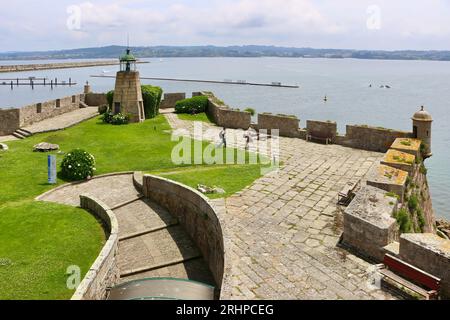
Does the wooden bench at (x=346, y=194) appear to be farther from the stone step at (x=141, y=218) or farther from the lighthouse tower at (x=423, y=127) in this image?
the lighthouse tower at (x=423, y=127)

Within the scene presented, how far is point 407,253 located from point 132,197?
1053 centimetres

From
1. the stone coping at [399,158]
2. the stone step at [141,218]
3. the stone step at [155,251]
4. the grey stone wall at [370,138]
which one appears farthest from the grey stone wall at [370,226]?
the grey stone wall at [370,138]

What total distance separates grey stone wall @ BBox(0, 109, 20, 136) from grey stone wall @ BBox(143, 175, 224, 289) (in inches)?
632

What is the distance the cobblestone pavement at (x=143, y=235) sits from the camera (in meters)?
12.0

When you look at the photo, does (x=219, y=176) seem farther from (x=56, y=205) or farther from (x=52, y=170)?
(x=52, y=170)

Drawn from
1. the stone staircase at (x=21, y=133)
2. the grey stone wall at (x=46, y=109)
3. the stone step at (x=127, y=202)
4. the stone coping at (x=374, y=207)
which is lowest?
the stone step at (x=127, y=202)

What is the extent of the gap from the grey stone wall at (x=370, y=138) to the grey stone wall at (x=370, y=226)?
30.1ft

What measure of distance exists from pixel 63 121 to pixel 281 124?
16.2 metres

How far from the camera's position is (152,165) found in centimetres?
1867

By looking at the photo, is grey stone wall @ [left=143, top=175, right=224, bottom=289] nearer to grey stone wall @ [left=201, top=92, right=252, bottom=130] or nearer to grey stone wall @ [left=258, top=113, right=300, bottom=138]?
grey stone wall @ [left=258, top=113, right=300, bottom=138]

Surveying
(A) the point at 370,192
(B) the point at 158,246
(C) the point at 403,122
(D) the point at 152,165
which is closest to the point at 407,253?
(A) the point at 370,192

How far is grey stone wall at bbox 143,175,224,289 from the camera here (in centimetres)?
1130

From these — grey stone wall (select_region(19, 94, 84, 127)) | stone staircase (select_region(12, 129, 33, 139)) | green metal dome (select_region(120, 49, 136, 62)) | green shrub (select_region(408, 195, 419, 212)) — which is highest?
green metal dome (select_region(120, 49, 136, 62))

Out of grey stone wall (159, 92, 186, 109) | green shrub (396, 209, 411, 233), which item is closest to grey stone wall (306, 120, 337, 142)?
green shrub (396, 209, 411, 233)
